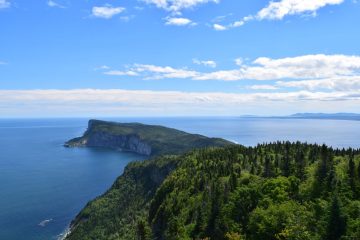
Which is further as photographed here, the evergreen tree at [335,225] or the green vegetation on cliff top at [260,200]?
the green vegetation on cliff top at [260,200]

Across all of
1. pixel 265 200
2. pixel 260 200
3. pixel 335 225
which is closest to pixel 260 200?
pixel 260 200

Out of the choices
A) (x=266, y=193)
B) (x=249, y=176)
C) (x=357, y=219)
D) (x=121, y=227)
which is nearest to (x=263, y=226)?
(x=357, y=219)

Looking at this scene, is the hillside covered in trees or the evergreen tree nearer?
the evergreen tree

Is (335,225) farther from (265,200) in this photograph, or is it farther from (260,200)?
(260,200)

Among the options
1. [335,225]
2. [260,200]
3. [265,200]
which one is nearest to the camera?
[335,225]

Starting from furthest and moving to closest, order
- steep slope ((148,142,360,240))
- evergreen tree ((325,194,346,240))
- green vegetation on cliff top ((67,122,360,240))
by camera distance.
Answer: green vegetation on cliff top ((67,122,360,240))
steep slope ((148,142,360,240))
evergreen tree ((325,194,346,240))

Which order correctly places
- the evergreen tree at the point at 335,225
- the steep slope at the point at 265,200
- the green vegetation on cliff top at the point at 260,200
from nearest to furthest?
the evergreen tree at the point at 335,225, the steep slope at the point at 265,200, the green vegetation on cliff top at the point at 260,200

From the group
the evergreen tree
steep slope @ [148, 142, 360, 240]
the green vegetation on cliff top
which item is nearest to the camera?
the evergreen tree

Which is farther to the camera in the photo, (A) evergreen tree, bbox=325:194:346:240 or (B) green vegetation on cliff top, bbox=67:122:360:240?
(B) green vegetation on cliff top, bbox=67:122:360:240
